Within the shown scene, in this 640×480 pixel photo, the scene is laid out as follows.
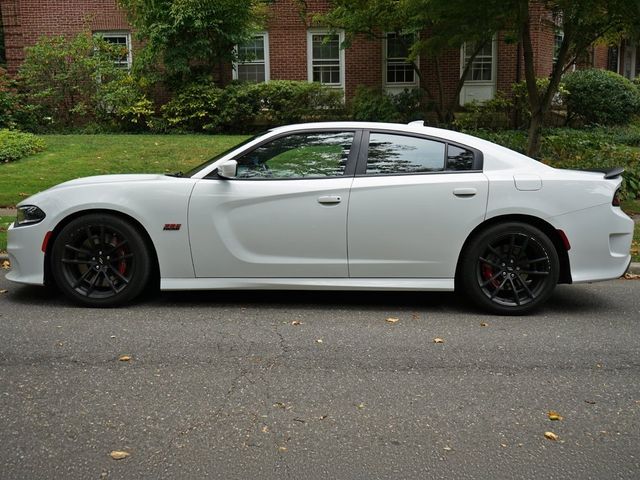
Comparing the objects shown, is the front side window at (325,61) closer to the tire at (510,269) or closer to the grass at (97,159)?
the grass at (97,159)

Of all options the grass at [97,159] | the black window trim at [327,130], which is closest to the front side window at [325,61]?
the grass at [97,159]

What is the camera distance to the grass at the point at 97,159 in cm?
1170

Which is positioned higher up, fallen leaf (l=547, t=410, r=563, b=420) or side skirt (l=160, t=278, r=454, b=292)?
side skirt (l=160, t=278, r=454, b=292)

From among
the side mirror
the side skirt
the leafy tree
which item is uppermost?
the leafy tree

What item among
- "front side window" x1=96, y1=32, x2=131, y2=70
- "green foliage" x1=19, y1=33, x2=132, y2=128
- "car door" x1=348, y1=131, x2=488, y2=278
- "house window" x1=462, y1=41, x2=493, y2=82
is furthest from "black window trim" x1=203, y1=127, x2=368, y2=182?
"house window" x1=462, y1=41, x2=493, y2=82

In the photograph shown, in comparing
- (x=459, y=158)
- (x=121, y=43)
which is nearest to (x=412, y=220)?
(x=459, y=158)

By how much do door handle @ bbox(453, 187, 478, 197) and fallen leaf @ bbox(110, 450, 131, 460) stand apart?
3.44 m

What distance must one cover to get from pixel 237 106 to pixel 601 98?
35.5 ft

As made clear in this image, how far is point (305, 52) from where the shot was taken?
2139 cm

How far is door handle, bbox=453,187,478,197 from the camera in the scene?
18.7ft

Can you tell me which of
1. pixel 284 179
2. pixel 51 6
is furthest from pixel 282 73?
pixel 284 179

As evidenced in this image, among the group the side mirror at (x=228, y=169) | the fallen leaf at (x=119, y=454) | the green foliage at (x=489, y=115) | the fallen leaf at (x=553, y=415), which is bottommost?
the fallen leaf at (x=553, y=415)

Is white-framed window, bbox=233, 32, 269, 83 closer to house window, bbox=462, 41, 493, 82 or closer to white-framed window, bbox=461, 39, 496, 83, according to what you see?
white-framed window, bbox=461, 39, 496, 83

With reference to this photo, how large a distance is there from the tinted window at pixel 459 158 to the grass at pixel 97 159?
7330mm
